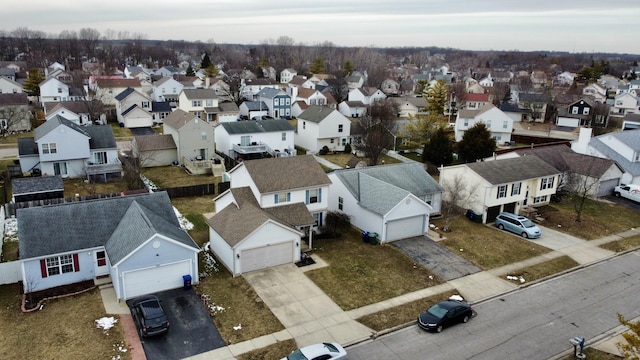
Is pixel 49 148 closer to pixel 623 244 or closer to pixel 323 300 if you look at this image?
pixel 323 300

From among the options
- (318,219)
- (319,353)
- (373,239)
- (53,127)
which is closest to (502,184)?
(373,239)

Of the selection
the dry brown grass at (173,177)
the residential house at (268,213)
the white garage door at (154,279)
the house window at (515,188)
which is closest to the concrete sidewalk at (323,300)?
the residential house at (268,213)

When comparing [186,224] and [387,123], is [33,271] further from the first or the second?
[387,123]

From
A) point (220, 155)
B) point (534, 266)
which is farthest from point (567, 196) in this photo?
point (220, 155)

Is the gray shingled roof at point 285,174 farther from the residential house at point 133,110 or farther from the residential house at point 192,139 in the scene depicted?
the residential house at point 133,110

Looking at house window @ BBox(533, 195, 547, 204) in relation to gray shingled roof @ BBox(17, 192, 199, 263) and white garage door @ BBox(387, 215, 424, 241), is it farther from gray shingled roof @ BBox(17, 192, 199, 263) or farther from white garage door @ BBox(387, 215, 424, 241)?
gray shingled roof @ BBox(17, 192, 199, 263)

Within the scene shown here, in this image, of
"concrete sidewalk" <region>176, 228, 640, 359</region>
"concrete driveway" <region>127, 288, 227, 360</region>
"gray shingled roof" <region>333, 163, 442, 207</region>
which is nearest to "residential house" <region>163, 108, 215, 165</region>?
"gray shingled roof" <region>333, 163, 442, 207</region>
